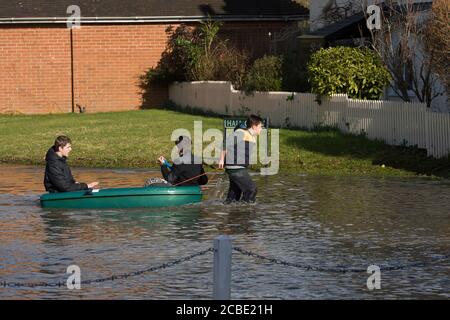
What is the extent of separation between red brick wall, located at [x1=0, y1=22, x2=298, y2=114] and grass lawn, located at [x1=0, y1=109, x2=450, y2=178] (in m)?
6.71

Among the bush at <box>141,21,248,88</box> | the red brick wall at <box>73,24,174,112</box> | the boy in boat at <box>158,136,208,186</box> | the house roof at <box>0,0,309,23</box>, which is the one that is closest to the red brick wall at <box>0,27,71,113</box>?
the red brick wall at <box>73,24,174,112</box>

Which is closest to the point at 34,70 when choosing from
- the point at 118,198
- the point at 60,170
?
the point at 60,170

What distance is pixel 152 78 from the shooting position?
46625 mm

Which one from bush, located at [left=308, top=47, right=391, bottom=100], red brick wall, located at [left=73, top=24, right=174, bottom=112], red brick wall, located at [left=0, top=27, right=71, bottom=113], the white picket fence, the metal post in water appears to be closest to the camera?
the metal post in water

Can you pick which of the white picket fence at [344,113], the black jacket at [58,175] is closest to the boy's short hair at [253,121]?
the black jacket at [58,175]

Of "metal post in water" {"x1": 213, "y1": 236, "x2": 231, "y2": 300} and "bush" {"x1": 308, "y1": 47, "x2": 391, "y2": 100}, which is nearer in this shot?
"metal post in water" {"x1": 213, "y1": 236, "x2": 231, "y2": 300}

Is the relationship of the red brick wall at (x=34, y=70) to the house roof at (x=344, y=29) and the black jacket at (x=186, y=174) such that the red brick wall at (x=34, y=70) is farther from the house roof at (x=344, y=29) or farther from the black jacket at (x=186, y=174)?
the black jacket at (x=186, y=174)

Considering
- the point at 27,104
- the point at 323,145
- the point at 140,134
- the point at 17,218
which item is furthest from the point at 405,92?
the point at 27,104

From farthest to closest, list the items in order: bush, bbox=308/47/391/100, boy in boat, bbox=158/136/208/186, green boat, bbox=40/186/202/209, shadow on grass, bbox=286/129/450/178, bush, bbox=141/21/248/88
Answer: bush, bbox=141/21/248/88 < bush, bbox=308/47/391/100 < shadow on grass, bbox=286/129/450/178 < boy in boat, bbox=158/136/208/186 < green boat, bbox=40/186/202/209

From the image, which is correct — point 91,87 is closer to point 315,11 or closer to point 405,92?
point 315,11

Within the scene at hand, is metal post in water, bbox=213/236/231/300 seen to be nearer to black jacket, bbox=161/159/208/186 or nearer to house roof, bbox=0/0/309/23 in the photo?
black jacket, bbox=161/159/208/186

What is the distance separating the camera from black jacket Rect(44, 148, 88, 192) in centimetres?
2097

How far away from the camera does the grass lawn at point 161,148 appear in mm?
27375

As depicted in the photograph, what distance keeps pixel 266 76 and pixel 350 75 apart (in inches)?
211
